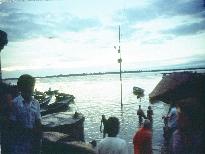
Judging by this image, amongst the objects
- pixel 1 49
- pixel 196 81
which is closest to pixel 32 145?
pixel 1 49

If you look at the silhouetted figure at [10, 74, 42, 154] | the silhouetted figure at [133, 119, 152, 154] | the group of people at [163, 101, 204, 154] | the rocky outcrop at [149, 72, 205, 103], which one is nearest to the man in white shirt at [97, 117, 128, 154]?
the silhouetted figure at [10, 74, 42, 154]

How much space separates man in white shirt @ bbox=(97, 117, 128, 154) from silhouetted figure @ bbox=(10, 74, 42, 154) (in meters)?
1.15

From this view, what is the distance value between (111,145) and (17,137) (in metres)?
1.61

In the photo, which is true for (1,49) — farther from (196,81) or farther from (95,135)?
(95,135)

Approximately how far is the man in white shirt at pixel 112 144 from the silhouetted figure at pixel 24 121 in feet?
3.77

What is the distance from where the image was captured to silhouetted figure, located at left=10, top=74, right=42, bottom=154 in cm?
500

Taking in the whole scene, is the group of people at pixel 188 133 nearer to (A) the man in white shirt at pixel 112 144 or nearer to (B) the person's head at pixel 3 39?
(A) the man in white shirt at pixel 112 144

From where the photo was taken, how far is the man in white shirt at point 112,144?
504 centimetres

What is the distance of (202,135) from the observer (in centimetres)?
546

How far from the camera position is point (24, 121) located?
16.4 ft

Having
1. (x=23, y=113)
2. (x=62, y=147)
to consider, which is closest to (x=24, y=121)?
(x=23, y=113)

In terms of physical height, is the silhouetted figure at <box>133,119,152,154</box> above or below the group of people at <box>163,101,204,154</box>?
below

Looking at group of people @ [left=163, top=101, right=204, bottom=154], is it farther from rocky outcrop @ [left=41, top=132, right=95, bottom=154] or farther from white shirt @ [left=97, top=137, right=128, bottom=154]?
rocky outcrop @ [left=41, top=132, right=95, bottom=154]

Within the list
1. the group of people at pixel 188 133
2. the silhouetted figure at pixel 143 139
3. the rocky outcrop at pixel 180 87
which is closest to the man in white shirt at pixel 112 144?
the group of people at pixel 188 133
